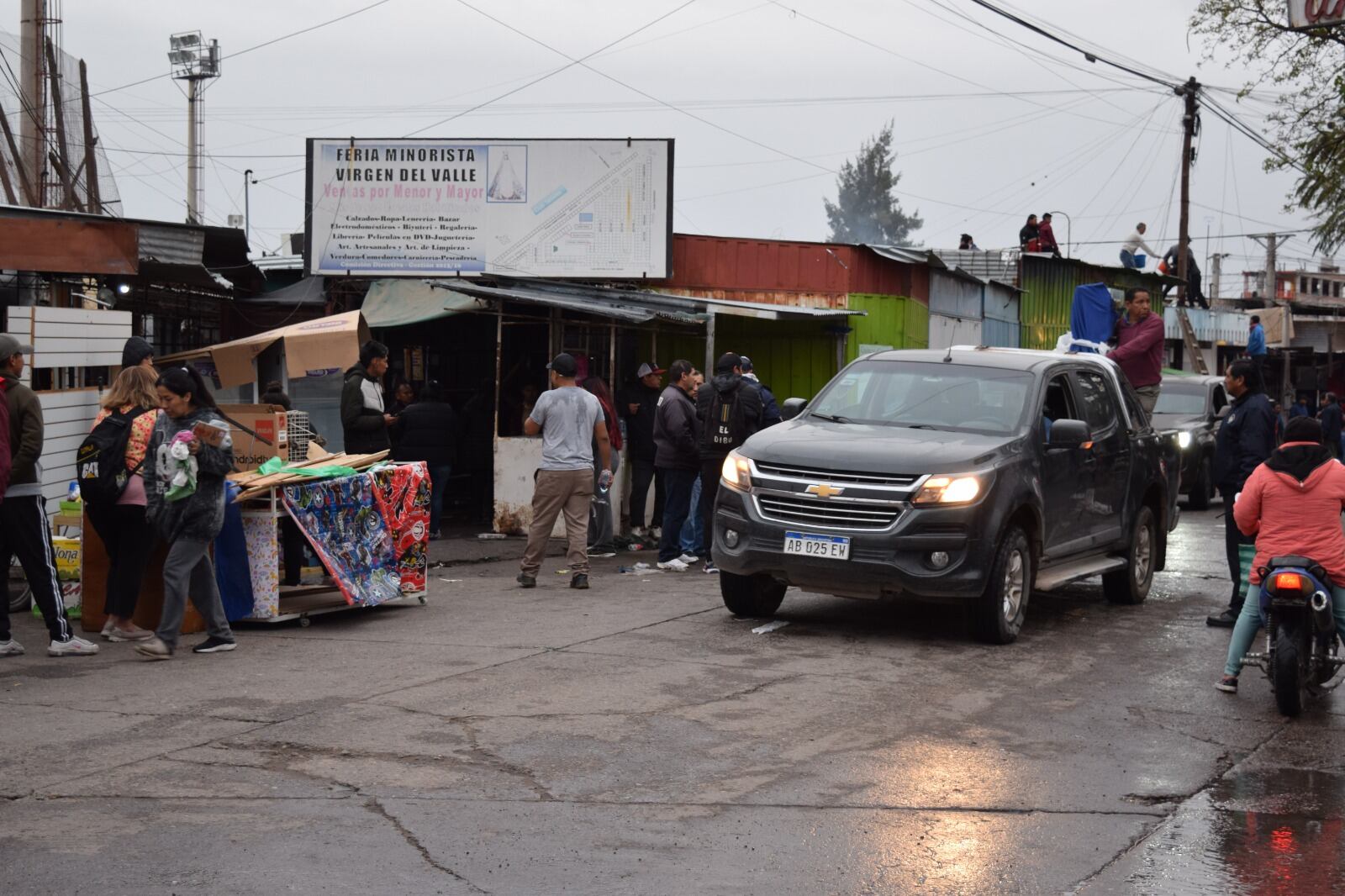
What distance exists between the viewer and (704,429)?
1312 centimetres

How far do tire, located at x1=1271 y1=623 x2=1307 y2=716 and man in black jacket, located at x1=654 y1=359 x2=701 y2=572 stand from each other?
6.50m

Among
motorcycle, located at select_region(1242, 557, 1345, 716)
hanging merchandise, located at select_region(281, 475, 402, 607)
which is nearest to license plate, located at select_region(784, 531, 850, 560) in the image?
motorcycle, located at select_region(1242, 557, 1345, 716)

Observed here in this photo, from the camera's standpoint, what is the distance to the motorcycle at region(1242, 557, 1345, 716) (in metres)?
7.73

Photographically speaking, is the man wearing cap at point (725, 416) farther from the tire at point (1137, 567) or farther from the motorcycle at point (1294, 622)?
the motorcycle at point (1294, 622)

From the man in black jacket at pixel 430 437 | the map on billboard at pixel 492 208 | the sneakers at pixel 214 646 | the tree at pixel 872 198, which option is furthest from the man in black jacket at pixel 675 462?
the tree at pixel 872 198

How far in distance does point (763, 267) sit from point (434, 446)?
20.8 ft

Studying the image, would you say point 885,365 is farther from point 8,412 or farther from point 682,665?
point 8,412

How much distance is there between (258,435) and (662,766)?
6.67 m

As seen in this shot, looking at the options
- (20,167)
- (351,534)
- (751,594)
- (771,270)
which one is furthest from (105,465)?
(771,270)

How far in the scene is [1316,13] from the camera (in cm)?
1290

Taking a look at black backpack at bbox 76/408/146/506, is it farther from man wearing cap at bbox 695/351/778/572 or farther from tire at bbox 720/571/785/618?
man wearing cap at bbox 695/351/778/572

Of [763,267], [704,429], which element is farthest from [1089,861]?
[763,267]

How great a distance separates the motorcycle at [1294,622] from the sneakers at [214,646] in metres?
6.04

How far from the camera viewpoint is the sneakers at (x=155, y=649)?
872 cm
